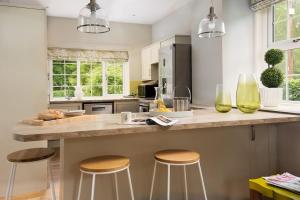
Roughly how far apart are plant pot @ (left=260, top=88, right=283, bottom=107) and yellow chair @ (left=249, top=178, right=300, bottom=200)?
3.25 feet

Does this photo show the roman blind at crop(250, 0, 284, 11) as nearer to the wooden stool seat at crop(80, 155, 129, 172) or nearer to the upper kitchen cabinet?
the upper kitchen cabinet

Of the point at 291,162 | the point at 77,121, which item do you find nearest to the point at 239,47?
the point at 291,162

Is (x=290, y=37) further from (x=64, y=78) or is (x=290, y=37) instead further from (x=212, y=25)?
(x=64, y=78)

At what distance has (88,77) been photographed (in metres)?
5.46

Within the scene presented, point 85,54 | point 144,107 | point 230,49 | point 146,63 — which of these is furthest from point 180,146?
point 85,54

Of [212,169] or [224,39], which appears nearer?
[212,169]

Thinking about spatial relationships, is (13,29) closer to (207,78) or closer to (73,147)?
(73,147)

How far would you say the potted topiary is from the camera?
253cm

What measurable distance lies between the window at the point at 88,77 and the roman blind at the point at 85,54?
0.46 feet

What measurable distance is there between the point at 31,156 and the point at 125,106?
10.2 feet

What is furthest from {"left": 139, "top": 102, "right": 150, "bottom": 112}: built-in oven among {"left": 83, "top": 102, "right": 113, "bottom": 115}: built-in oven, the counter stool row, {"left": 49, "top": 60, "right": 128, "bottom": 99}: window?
the counter stool row

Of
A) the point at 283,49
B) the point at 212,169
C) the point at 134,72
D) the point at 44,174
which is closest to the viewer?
the point at 212,169

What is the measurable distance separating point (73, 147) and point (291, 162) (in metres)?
1.96

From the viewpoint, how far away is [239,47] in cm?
316
